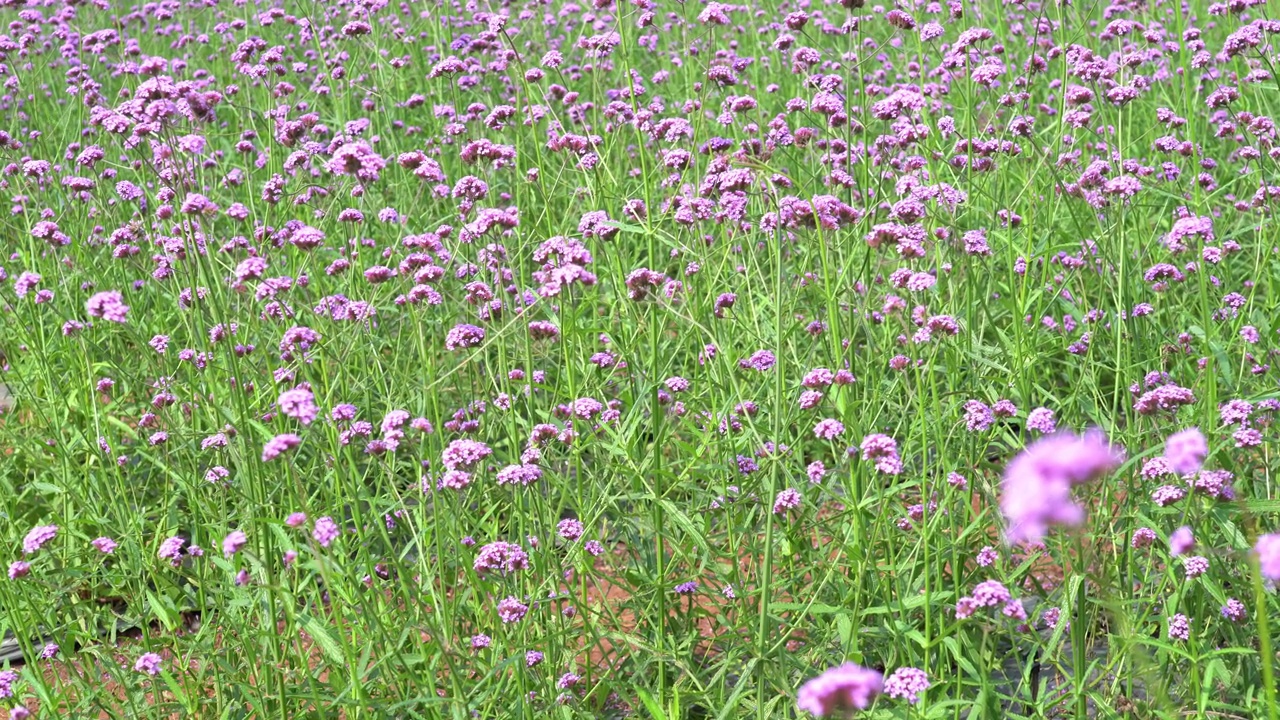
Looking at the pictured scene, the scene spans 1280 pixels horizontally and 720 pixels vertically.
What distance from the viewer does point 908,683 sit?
7.37 feet

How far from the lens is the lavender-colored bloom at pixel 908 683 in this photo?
87.6 inches

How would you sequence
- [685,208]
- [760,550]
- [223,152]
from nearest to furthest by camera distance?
[760,550] → [685,208] → [223,152]

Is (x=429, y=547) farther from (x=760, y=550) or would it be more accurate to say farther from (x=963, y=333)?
(x=963, y=333)

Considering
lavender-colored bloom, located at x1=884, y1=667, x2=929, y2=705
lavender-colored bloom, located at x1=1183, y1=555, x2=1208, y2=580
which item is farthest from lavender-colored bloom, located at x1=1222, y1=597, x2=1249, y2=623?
lavender-colored bloom, located at x1=884, y1=667, x2=929, y2=705

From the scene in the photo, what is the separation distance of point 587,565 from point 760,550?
1.73 ft

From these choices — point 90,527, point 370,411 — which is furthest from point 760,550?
point 90,527

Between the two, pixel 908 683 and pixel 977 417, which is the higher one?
pixel 977 417

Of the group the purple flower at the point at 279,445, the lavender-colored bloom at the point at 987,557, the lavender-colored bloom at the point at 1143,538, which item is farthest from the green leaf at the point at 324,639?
the lavender-colored bloom at the point at 1143,538

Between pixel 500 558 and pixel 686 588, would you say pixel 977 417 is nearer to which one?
pixel 686 588

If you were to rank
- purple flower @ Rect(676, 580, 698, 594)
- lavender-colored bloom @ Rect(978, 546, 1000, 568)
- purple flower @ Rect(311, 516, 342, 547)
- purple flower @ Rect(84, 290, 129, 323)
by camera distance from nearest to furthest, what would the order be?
purple flower @ Rect(311, 516, 342, 547)
purple flower @ Rect(84, 290, 129, 323)
lavender-colored bloom @ Rect(978, 546, 1000, 568)
purple flower @ Rect(676, 580, 698, 594)

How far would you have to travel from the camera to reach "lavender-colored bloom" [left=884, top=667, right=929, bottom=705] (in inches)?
87.6

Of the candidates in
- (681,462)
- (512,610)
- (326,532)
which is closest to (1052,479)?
(326,532)

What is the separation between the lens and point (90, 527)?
4.23 metres

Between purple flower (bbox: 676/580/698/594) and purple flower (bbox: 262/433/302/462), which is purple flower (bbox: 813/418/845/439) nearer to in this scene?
purple flower (bbox: 676/580/698/594)
